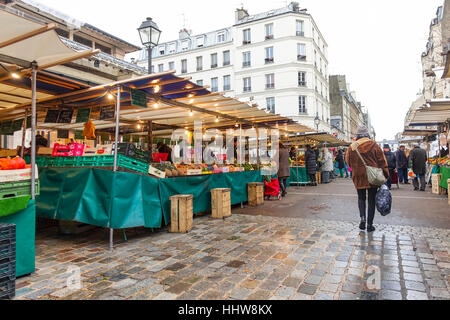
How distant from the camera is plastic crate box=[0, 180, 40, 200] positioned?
3.31 metres

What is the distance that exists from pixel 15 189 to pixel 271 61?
3383 centimetres

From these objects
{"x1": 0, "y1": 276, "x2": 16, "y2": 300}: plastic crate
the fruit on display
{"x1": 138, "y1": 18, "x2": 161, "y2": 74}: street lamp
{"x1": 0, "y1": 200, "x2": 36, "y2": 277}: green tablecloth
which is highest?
{"x1": 138, "y1": 18, "x2": 161, "y2": 74}: street lamp

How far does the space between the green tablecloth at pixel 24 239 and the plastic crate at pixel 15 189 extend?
19 centimetres

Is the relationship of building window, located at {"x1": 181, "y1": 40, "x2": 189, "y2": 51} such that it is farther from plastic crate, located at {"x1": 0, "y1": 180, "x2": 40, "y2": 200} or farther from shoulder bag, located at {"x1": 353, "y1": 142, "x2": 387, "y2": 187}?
plastic crate, located at {"x1": 0, "y1": 180, "x2": 40, "y2": 200}

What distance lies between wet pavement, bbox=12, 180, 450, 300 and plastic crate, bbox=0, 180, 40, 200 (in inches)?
40.0

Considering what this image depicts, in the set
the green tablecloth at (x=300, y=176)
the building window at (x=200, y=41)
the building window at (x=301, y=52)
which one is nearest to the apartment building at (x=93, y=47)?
the green tablecloth at (x=300, y=176)

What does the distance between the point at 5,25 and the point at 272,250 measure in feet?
14.2

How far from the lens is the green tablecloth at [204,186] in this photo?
574cm

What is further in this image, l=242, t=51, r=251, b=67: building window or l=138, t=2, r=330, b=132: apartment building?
l=242, t=51, r=251, b=67: building window

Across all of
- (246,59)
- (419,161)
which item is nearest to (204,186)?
(419,161)

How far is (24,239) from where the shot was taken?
11.3 feet

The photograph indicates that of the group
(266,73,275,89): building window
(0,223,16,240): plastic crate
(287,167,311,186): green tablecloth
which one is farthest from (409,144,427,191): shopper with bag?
(266,73,275,89): building window
